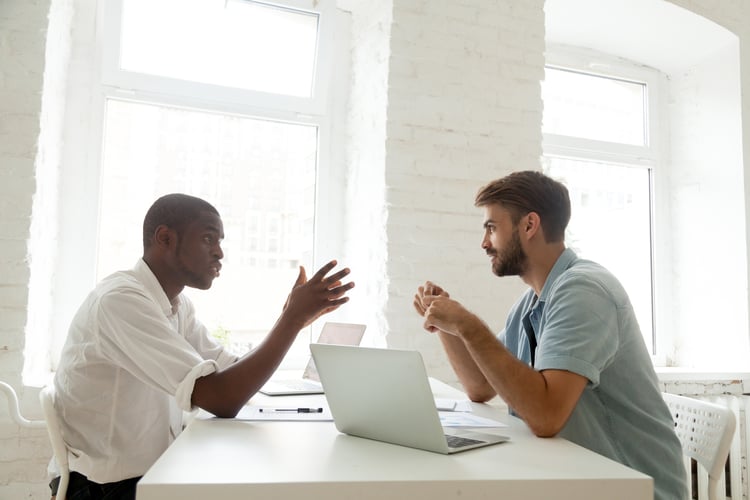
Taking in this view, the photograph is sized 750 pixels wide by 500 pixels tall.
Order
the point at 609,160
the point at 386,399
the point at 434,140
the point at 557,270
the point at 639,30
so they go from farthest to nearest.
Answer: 1. the point at 609,160
2. the point at 639,30
3. the point at 434,140
4. the point at 557,270
5. the point at 386,399

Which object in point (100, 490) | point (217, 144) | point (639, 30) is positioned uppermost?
point (639, 30)

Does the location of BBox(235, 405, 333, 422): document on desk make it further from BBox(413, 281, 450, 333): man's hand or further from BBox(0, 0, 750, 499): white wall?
BBox(0, 0, 750, 499): white wall

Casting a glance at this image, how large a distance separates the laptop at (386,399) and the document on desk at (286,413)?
0.54 feet

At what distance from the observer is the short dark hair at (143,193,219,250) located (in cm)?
168

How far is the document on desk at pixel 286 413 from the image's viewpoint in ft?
4.60

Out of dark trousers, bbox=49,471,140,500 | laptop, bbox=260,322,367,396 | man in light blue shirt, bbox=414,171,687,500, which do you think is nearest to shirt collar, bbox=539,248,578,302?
man in light blue shirt, bbox=414,171,687,500

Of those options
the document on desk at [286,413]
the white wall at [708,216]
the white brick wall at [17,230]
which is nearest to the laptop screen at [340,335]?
the document on desk at [286,413]

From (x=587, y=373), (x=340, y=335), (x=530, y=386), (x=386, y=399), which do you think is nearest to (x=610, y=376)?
(x=587, y=373)

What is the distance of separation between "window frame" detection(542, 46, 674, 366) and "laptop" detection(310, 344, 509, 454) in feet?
8.46

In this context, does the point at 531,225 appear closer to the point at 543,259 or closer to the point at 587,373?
the point at 543,259

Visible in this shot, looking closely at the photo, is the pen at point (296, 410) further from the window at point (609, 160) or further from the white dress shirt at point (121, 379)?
the window at point (609, 160)

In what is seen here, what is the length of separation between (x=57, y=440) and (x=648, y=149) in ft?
11.3

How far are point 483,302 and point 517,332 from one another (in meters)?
0.93

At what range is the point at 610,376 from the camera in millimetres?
1435
